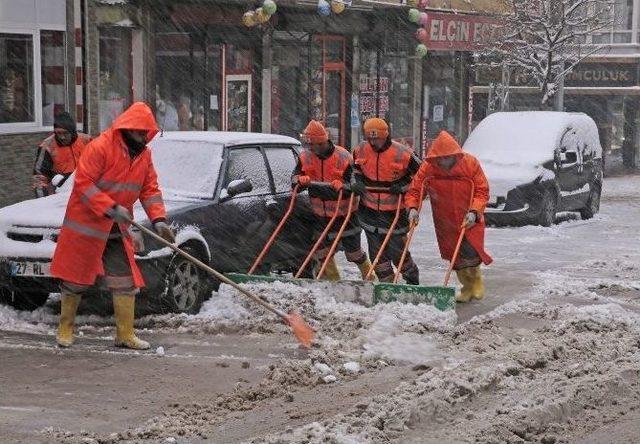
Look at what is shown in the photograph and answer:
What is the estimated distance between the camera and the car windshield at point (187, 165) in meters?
10.8

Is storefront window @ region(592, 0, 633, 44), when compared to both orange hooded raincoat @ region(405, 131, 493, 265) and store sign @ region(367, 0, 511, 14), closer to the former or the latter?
store sign @ region(367, 0, 511, 14)

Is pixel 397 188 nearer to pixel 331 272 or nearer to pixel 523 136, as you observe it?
pixel 331 272

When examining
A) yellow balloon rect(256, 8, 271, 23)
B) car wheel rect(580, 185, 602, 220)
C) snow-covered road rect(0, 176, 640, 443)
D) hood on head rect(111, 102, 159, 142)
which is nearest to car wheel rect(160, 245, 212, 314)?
snow-covered road rect(0, 176, 640, 443)

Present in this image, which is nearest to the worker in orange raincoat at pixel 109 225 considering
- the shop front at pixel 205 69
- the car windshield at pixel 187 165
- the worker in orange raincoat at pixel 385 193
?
the car windshield at pixel 187 165

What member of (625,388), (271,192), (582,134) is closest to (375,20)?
(582,134)

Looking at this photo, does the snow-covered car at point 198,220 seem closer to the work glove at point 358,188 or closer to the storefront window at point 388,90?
the work glove at point 358,188

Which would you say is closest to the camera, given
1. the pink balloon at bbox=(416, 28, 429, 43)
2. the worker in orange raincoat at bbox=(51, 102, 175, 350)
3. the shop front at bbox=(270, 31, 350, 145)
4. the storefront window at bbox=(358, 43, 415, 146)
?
the worker in orange raincoat at bbox=(51, 102, 175, 350)

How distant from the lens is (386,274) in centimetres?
1134

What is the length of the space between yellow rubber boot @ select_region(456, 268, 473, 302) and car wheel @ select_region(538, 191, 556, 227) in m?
7.16

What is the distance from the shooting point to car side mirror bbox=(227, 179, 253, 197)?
1070 centimetres

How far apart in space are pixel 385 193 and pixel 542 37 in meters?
19.2

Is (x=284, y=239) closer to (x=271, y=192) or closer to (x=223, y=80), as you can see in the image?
(x=271, y=192)

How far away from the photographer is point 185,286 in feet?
33.0

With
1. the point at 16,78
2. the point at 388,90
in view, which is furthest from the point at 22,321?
the point at 388,90
